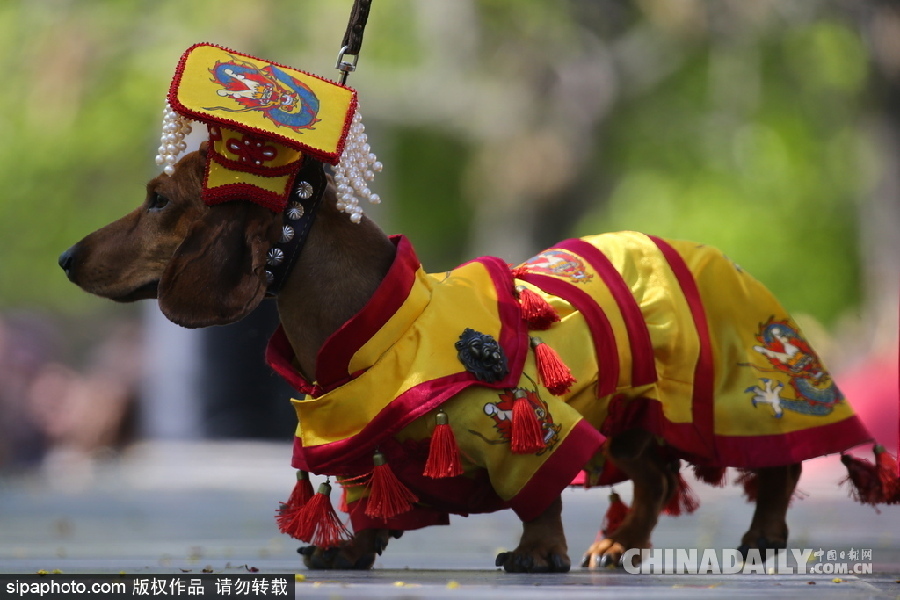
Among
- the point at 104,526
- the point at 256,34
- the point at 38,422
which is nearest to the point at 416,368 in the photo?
the point at 104,526

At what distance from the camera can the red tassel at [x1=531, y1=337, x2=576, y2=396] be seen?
11.7 feet

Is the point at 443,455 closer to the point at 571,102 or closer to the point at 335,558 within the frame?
the point at 335,558

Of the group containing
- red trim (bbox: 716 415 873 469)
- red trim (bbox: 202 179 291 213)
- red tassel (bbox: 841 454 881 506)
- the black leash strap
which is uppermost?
the black leash strap

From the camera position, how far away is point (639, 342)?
389 cm

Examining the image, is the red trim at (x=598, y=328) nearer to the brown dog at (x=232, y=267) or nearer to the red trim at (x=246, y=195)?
the brown dog at (x=232, y=267)

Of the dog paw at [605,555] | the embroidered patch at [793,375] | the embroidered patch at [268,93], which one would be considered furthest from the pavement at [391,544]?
the embroidered patch at [268,93]

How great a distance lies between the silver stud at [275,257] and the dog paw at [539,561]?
981 millimetres

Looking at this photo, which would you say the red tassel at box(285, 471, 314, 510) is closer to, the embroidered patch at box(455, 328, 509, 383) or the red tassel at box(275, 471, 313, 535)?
the red tassel at box(275, 471, 313, 535)

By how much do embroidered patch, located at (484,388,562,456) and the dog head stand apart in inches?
25.9

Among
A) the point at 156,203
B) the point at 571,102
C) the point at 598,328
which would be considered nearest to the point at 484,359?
the point at 598,328

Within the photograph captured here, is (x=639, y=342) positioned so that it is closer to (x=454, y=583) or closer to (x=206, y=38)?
(x=454, y=583)

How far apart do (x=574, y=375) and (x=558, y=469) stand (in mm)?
308

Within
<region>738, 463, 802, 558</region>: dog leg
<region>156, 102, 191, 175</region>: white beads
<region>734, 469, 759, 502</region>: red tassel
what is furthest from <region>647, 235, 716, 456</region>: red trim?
<region>156, 102, 191, 175</region>: white beads

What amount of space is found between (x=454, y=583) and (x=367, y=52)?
14583mm
